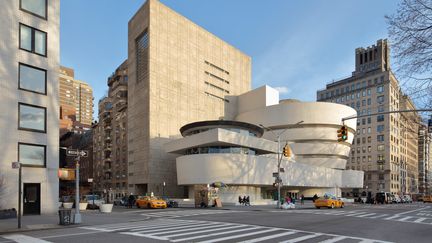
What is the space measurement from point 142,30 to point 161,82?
13616mm

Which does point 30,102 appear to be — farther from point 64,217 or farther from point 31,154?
point 64,217

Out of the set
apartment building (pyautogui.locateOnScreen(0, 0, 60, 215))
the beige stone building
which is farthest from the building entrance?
the beige stone building

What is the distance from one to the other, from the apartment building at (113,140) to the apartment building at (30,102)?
66.9m

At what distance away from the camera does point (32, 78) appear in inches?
1183

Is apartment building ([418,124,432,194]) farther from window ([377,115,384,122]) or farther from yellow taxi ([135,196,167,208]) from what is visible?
yellow taxi ([135,196,167,208])

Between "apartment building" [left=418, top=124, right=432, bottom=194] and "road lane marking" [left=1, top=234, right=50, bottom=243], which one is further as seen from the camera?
"apartment building" [left=418, top=124, right=432, bottom=194]

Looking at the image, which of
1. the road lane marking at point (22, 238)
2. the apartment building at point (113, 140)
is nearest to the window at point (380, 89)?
the apartment building at point (113, 140)

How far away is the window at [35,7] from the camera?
2989 centimetres

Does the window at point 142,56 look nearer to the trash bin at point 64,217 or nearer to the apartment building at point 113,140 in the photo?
the apartment building at point 113,140

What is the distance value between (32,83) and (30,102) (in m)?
1.62

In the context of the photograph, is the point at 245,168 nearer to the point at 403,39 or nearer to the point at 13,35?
the point at 13,35

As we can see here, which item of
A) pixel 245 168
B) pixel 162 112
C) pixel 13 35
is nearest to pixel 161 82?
pixel 162 112

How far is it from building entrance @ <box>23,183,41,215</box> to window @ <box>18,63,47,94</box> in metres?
7.64

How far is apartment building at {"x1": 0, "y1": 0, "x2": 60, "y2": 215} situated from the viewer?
2790cm
